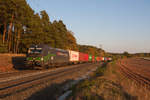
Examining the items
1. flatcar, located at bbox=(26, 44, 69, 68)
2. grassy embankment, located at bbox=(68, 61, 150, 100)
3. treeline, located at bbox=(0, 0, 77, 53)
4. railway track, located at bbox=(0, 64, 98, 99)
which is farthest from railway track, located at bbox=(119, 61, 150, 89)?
treeline, located at bbox=(0, 0, 77, 53)

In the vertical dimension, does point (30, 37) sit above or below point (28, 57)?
above

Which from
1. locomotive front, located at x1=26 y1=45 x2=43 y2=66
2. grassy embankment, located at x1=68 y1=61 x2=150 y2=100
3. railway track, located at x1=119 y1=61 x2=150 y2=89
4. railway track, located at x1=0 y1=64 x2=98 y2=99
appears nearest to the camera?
grassy embankment, located at x1=68 y1=61 x2=150 y2=100

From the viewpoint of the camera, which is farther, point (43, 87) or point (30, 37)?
point (30, 37)

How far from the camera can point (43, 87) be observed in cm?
953

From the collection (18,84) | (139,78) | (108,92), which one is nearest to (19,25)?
(18,84)

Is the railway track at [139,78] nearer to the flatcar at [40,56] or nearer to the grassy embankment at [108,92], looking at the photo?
the grassy embankment at [108,92]

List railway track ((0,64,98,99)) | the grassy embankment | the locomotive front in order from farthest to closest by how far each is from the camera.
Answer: the locomotive front → railway track ((0,64,98,99)) → the grassy embankment

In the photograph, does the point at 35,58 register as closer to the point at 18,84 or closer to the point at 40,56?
the point at 40,56

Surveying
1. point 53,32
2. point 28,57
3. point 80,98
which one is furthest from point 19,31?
point 80,98

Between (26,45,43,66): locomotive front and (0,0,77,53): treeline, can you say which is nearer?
(26,45,43,66): locomotive front

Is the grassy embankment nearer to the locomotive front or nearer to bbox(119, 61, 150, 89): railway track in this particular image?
bbox(119, 61, 150, 89): railway track

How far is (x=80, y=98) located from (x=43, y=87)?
4.10m

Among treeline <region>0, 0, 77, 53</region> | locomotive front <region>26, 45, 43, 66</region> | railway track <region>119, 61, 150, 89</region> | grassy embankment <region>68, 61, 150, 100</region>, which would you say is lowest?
railway track <region>119, 61, 150, 89</region>

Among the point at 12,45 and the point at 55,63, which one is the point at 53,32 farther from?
the point at 55,63
